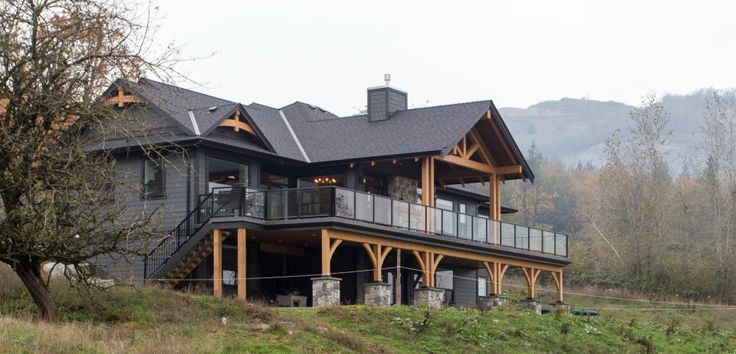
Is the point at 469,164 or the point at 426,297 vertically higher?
the point at 469,164

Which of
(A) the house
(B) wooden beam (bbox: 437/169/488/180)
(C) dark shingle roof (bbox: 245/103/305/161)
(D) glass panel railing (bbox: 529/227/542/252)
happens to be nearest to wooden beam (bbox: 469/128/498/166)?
(A) the house

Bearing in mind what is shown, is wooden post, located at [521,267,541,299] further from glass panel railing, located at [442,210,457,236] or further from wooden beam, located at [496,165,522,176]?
glass panel railing, located at [442,210,457,236]

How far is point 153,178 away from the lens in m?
37.1

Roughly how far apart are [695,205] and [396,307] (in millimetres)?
50865

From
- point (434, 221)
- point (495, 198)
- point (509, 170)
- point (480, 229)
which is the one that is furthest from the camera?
point (495, 198)

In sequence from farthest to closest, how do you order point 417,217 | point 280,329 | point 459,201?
1. point 459,201
2. point 417,217
3. point 280,329

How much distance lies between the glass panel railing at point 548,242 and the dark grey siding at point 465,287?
384cm

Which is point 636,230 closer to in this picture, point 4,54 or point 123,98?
point 123,98

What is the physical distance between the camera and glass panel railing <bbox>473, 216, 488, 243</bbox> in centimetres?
4112

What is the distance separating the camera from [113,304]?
1023 inches

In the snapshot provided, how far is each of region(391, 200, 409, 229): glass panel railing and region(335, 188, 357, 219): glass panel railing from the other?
1.89 m

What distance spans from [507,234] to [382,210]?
24.8 feet

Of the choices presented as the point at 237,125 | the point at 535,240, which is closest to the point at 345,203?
the point at 237,125

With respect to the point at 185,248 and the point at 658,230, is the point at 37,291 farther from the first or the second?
the point at 658,230
